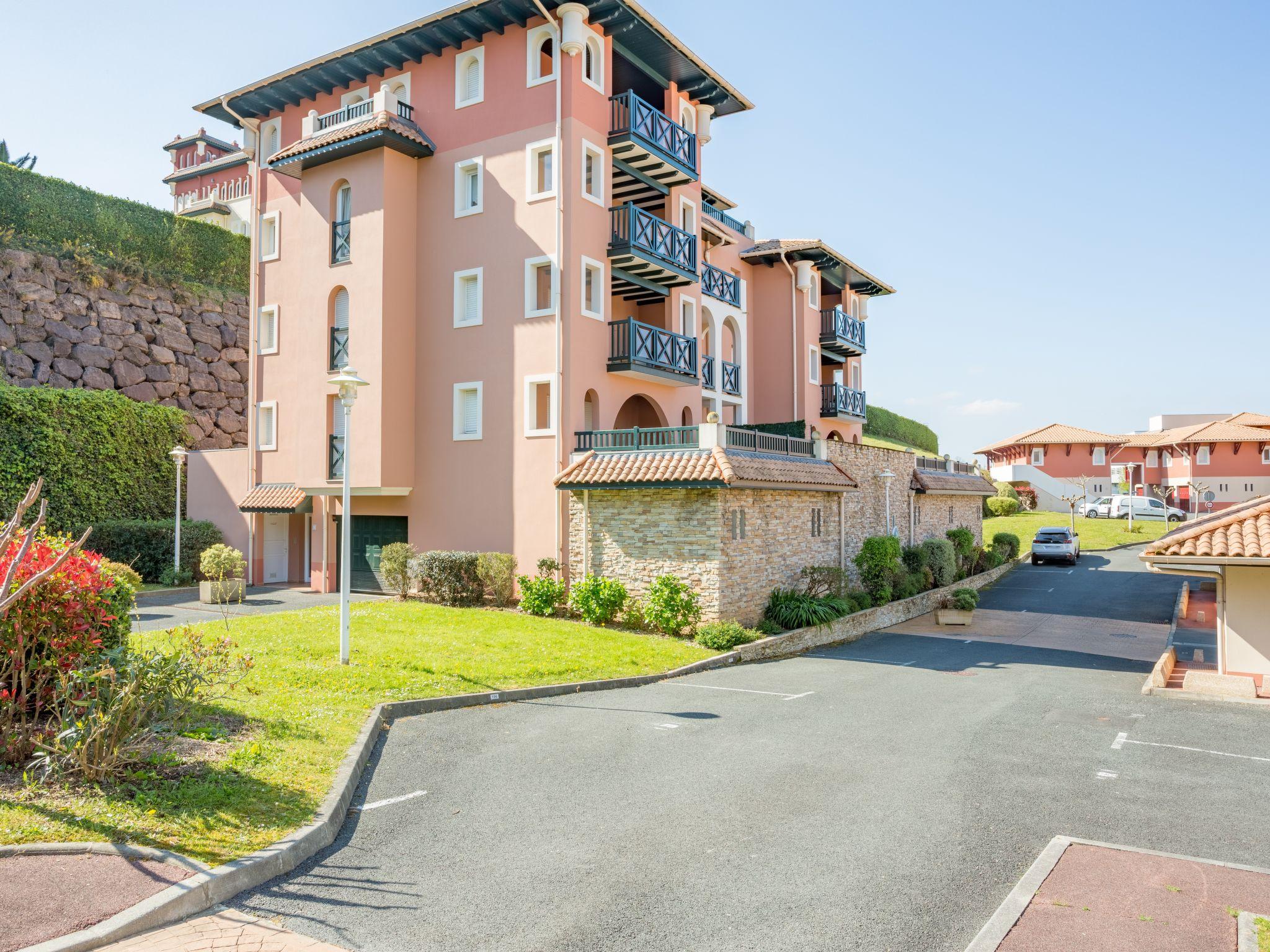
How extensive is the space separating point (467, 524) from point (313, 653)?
8.48m

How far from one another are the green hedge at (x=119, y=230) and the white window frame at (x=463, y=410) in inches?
692

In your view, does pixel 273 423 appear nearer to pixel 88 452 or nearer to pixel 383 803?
pixel 88 452

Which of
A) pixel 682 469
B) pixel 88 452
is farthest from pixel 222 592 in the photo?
pixel 682 469

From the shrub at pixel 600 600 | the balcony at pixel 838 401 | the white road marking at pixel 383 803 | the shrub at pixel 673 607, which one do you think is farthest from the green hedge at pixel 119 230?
the white road marking at pixel 383 803

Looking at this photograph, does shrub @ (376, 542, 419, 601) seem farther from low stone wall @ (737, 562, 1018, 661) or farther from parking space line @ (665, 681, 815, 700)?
parking space line @ (665, 681, 815, 700)

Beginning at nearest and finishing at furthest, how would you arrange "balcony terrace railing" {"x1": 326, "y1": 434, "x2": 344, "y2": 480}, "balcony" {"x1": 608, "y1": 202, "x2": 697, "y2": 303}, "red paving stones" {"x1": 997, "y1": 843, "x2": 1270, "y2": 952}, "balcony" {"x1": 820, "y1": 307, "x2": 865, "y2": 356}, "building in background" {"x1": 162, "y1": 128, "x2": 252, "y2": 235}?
"red paving stones" {"x1": 997, "y1": 843, "x2": 1270, "y2": 952} < "balcony" {"x1": 608, "y1": 202, "x2": 697, "y2": 303} < "balcony terrace railing" {"x1": 326, "y1": 434, "x2": 344, "y2": 480} < "balcony" {"x1": 820, "y1": 307, "x2": 865, "y2": 356} < "building in background" {"x1": 162, "y1": 128, "x2": 252, "y2": 235}

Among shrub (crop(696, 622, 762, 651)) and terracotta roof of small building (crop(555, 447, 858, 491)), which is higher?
terracotta roof of small building (crop(555, 447, 858, 491))

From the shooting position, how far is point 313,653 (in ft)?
43.7

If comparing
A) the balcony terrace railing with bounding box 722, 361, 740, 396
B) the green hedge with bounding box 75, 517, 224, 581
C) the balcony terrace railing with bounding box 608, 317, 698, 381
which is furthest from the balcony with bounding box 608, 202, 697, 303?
the green hedge with bounding box 75, 517, 224, 581

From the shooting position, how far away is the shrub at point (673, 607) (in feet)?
58.5

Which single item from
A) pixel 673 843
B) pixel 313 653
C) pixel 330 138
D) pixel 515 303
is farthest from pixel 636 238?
pixel 673 843

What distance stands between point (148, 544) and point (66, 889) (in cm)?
2240

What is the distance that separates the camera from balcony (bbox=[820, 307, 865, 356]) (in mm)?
33156

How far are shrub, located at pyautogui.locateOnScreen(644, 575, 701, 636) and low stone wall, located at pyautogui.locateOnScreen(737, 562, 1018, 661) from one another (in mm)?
1292
